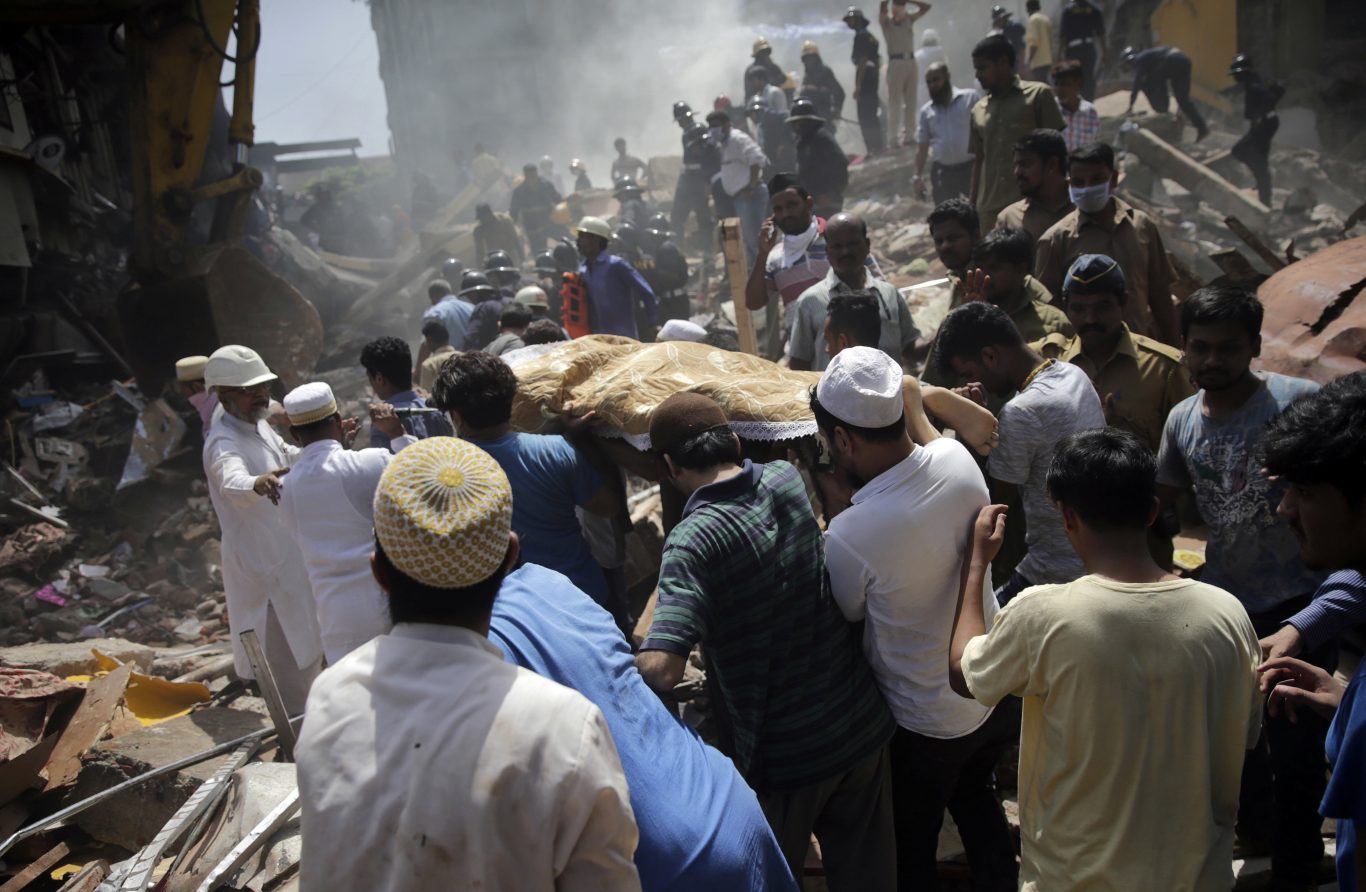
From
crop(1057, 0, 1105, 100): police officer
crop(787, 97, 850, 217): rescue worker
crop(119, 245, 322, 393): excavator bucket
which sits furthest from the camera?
crop(1057, 0, 1105, 100): police officer

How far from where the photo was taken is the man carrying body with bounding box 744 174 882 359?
549 cm

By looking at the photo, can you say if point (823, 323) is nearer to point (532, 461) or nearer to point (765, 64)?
point (532, 461)

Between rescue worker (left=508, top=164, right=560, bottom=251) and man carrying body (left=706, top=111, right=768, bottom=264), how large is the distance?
25.7ft

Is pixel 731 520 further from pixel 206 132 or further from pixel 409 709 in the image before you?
pixel 206 132

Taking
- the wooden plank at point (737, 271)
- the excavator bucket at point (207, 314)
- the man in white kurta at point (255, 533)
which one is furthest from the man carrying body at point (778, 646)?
the excavator bucket at point (207, 314)

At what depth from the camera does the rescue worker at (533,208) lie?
17.1 metres

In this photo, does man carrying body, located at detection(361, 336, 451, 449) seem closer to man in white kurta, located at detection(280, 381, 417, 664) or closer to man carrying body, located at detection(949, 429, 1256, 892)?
man in white kurta, located at detection(280, 381, 417, 664)

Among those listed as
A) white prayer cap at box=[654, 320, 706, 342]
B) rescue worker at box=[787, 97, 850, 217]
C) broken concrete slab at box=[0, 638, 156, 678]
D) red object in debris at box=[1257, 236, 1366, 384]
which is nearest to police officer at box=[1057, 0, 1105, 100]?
rescue worker at box=[787, 97, 850, 217]

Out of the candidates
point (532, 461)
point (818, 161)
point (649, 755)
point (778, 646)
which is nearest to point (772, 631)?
point (778, 646)

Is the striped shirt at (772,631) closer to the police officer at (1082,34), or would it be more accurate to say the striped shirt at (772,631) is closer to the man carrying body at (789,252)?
the man carrying body at (789,252)

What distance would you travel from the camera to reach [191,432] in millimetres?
9344

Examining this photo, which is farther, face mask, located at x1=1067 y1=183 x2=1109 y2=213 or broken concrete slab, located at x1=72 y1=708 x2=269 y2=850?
face mask, located at x1=1067 y1=183 x2=1109 y2=213

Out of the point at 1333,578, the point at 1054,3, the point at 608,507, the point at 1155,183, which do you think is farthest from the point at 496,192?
the point at 1333,578

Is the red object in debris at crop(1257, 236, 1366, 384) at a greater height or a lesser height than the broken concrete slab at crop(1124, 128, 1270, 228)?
lesser
